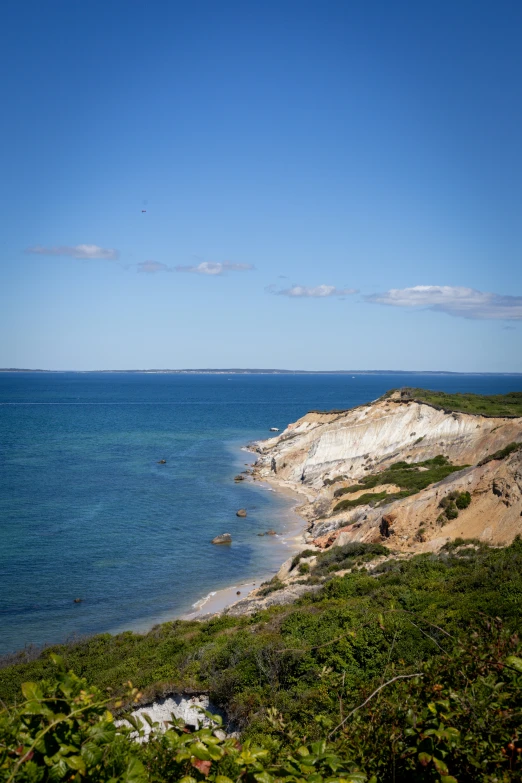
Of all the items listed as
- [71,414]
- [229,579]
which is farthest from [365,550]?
[71,414]

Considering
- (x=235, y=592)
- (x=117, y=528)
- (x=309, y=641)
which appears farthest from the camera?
(x=117, y=528)

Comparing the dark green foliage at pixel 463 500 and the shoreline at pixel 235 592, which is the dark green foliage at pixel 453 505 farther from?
the shoreline at pixel 235 592

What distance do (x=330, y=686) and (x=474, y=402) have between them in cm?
5791

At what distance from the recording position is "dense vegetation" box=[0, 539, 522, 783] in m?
3.40

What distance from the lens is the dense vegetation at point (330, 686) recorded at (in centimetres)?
340

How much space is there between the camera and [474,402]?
60.2 m

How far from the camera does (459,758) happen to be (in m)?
3.74

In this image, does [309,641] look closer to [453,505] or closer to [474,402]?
[453,505]

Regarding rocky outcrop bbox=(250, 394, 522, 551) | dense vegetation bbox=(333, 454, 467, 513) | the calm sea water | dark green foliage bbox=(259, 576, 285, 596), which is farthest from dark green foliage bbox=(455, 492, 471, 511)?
the calm sea water

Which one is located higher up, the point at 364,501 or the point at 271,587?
the point at 364,501

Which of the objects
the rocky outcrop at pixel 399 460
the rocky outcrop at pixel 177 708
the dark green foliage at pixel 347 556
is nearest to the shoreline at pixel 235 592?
the rocky outcrop at pixel 399 460

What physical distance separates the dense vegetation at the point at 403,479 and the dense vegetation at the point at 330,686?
11.9m

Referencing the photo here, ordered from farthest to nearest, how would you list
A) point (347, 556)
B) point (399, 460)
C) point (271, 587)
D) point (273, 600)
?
point (399, 460)
point (347, 556)
point (271, 587)
point (273, 600)

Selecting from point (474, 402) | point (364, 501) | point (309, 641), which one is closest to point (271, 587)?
point (309, 641)
